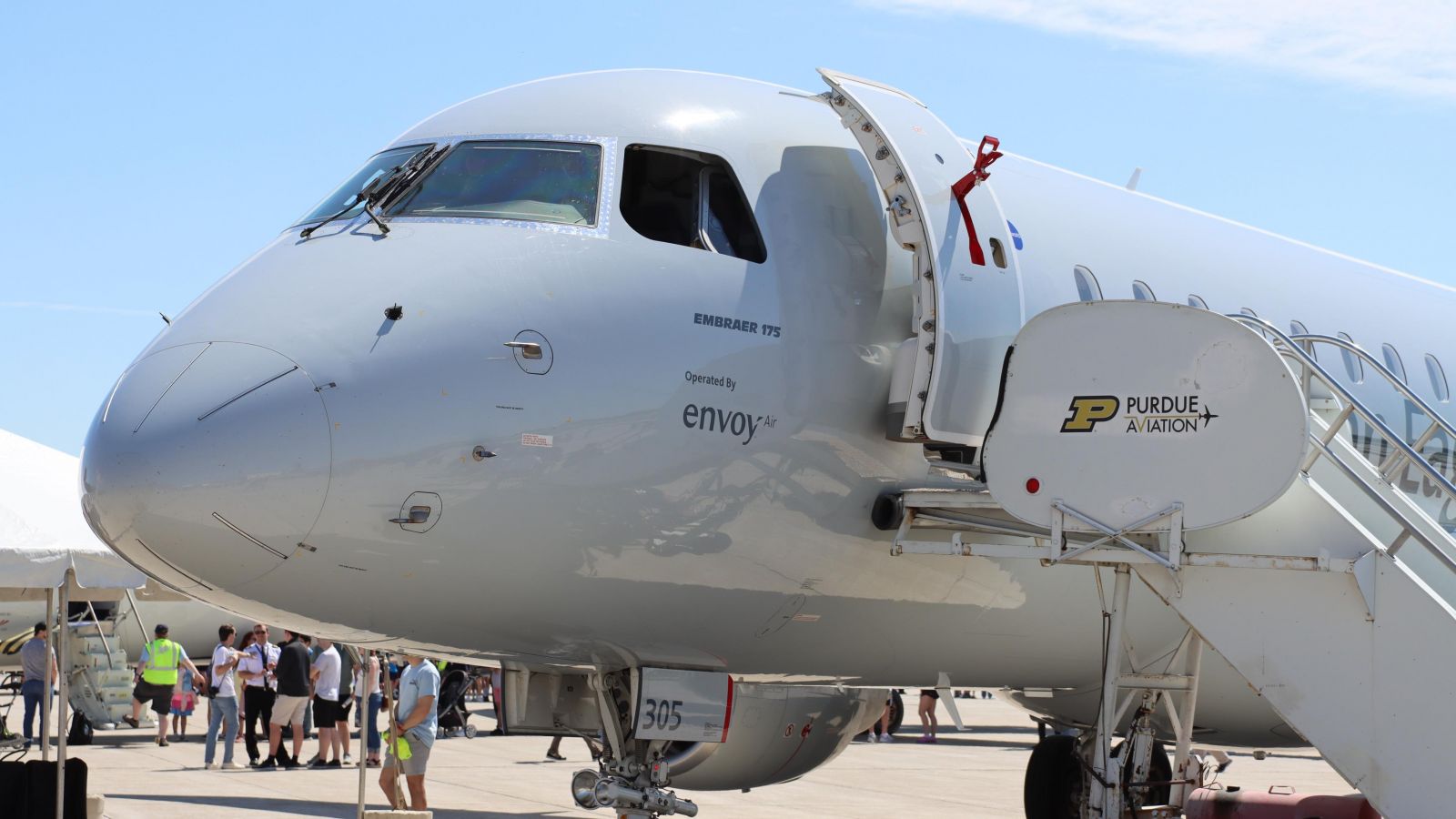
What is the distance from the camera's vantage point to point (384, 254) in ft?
28.7

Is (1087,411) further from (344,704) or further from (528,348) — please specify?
(344,704)

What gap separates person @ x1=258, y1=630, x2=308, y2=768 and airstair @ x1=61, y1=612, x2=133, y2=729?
5.90 meters

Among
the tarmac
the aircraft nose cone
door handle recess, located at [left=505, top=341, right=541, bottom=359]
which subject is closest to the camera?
the aircraft nose cone

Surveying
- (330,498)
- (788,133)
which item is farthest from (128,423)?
(788,133)

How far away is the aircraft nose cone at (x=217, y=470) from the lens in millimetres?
7742

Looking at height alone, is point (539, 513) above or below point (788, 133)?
below

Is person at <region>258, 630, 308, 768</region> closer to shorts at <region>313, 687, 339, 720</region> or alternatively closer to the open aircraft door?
shorts at <region>313, 687, 339, 720</region>

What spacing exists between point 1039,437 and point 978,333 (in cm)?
81

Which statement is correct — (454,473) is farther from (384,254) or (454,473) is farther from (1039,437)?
(1039,437)

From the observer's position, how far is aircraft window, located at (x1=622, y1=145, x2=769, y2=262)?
932 cm

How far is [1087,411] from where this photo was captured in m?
9.04

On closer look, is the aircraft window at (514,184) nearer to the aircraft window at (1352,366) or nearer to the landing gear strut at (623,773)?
the landing gear strut at (623,773)

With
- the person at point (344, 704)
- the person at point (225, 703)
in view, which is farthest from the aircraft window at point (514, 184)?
the person at point (225, 703)

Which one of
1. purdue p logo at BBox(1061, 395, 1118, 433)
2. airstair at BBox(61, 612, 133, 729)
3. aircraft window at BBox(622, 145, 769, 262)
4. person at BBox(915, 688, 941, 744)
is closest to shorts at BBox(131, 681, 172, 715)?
airstair at BBox(61, 612, 133, 729)
